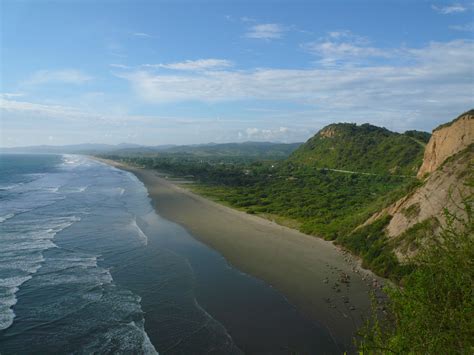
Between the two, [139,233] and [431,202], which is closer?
[431,202]

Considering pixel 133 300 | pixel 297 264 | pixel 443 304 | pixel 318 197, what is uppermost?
pixel 443 304

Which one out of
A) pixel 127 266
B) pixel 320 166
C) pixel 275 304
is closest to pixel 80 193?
pixel 127 266

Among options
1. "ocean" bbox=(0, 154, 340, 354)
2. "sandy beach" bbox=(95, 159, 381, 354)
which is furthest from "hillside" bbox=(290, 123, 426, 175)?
"ocean" bbox=(0, 154, 340, 354)

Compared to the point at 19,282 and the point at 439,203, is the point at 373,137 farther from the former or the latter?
the point at 19,282

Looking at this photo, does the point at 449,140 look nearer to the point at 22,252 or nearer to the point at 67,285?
the point at 67,285

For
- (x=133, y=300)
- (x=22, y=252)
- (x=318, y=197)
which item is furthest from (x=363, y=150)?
(x=133, y=300)
